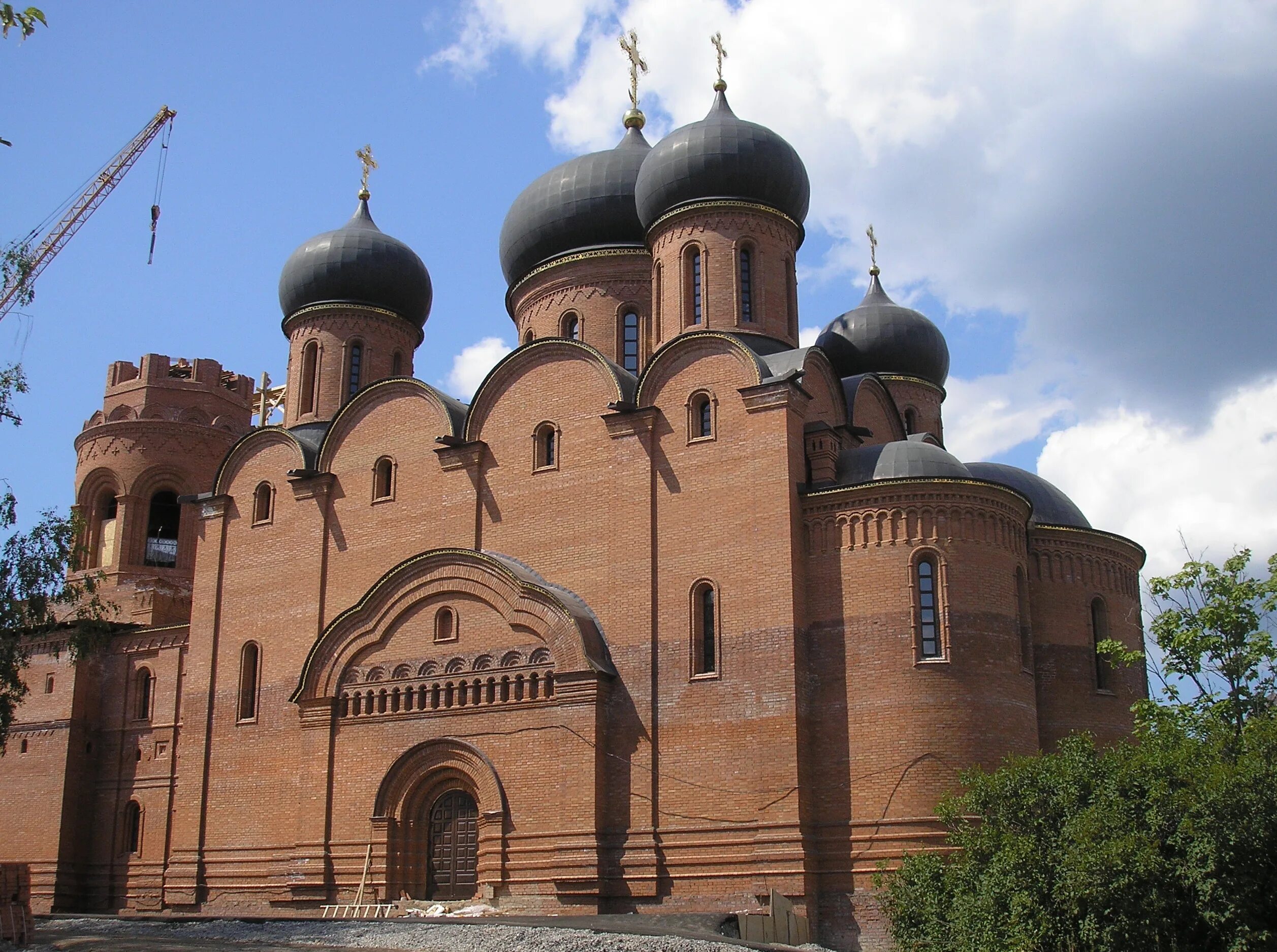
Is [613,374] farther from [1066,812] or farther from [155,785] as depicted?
[155,785]

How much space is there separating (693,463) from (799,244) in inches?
192

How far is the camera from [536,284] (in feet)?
75.4

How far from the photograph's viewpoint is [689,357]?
18.1 metres

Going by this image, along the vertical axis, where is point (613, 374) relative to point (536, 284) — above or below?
below

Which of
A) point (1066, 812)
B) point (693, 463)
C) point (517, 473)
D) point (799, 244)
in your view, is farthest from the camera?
point (799, 244)

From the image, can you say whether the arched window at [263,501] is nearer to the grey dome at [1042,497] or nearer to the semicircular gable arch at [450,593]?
the semicircular gable arch at [450,593]

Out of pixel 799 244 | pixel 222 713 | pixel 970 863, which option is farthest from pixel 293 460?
pixel 970 863

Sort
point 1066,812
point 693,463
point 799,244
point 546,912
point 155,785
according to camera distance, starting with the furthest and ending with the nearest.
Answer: point 155,785, point 799,244, point 693,463, point 546,912, point 1066,812

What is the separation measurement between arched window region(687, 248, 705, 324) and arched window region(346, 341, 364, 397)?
626cm

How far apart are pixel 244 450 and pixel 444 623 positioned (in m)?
5.68

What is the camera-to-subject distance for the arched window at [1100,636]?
18719 mm

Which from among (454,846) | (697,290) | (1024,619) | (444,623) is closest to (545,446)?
(444,623)

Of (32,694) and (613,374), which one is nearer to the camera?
(613,374)

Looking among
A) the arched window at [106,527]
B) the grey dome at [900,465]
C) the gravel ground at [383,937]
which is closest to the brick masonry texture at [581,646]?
the grey dome at [900,465]
